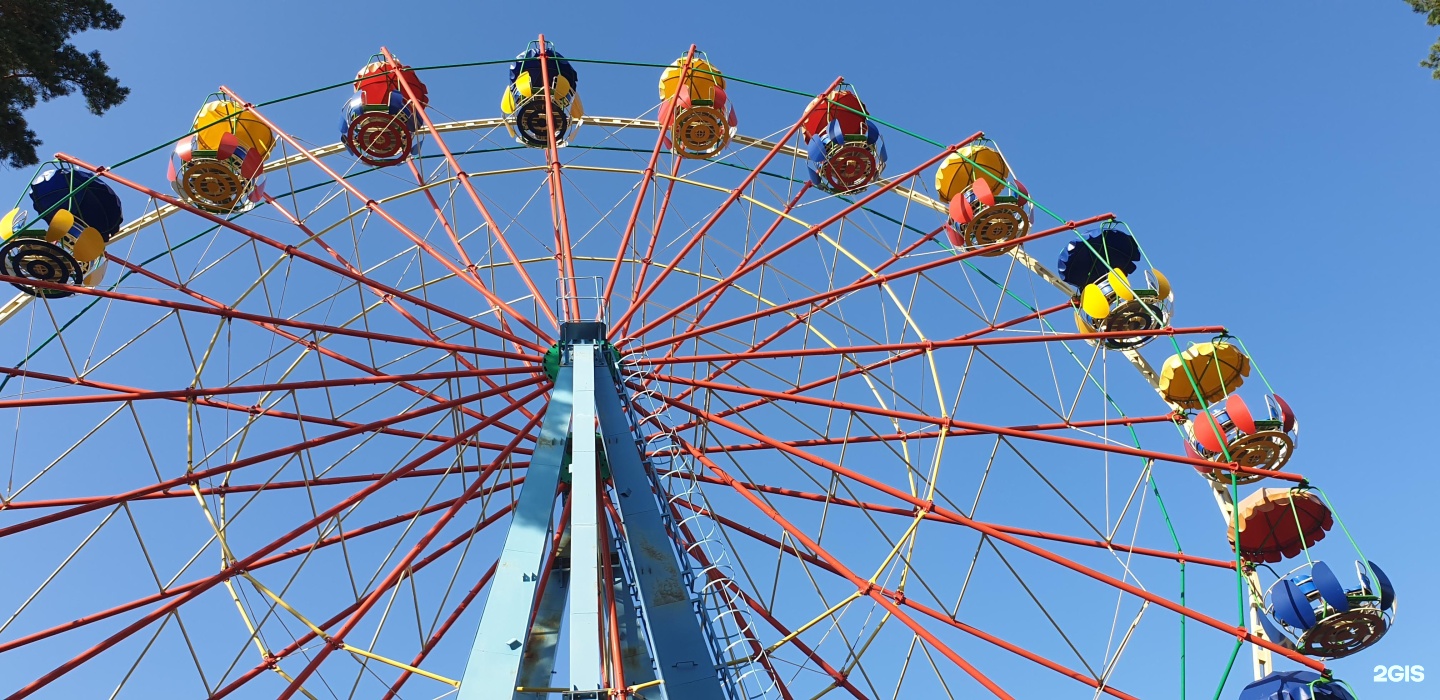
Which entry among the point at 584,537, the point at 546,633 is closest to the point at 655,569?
the point at 584,537

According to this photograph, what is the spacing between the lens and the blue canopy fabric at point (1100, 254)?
18062mm

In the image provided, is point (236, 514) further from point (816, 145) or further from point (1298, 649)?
point (1298, 649)

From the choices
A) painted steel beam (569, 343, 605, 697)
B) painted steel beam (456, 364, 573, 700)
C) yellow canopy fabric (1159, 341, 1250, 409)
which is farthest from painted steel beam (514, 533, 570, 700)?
yellow canopy fabric (1159, 341, 1250, 409)

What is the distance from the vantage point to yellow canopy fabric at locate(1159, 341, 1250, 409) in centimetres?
1684

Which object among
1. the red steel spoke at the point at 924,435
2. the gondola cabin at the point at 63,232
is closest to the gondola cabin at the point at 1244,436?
the red steel spoke at the point at 924,435

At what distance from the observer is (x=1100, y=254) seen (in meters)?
18.0

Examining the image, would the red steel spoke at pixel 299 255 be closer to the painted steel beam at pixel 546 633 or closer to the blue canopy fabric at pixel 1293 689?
the painted steel beam at pixel 546 633

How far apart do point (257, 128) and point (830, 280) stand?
833 cm

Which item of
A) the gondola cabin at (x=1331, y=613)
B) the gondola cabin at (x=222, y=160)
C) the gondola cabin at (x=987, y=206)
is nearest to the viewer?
the gondola cabin at (x=1331, y=613)

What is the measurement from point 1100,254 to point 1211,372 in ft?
7.70

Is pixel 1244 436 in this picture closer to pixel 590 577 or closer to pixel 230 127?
pixel 590 577

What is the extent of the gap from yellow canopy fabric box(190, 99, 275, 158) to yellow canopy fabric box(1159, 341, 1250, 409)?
13.0m

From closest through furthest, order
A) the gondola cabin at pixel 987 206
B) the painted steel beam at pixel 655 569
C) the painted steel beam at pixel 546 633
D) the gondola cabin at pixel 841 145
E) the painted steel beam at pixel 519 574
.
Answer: the painted steel beam at pixel 519 574, the painted steel beam at pixel 655 569, the painted steel beam at pixel 546 633, the gondola cabin at pixel 987 206, the gondola cabin at pixel 841 145

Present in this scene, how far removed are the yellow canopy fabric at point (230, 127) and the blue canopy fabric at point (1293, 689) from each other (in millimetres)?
14505
